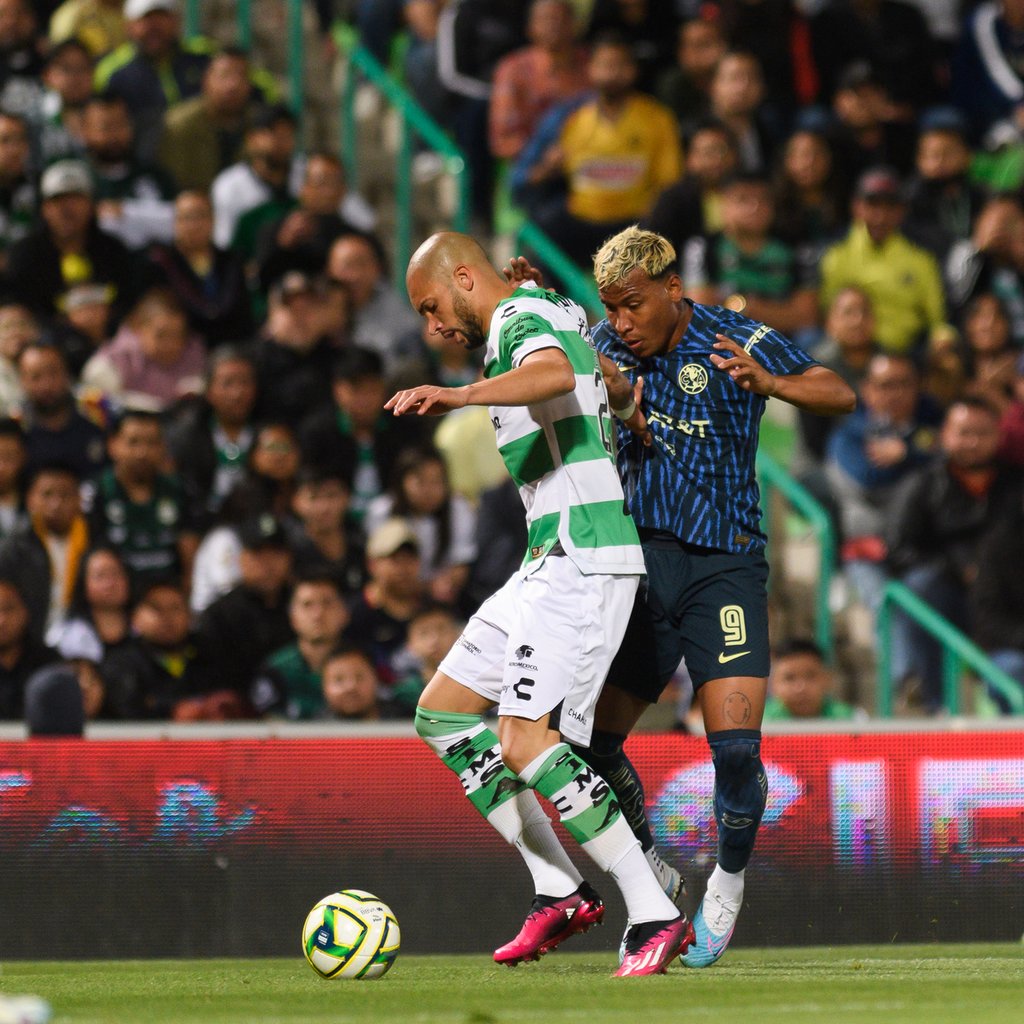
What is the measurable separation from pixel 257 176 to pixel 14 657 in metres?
4.71

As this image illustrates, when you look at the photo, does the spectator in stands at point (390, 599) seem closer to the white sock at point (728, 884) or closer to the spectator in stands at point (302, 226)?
the spectator in stands at point (302, 226)

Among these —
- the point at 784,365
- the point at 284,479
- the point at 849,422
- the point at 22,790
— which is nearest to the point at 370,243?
the point at 284,479

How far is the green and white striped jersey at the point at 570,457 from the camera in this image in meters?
6.45

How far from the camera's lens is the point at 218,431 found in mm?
11695

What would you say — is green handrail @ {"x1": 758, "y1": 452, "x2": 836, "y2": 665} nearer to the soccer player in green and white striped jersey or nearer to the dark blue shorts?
the dark blue shorts

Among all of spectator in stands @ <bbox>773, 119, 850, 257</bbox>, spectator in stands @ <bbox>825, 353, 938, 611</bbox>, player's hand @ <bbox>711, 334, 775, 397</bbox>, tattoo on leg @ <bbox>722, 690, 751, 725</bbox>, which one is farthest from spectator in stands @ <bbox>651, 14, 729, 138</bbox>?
tattoo on leg @ <bbox>722, 690, 751, 725</bbox>

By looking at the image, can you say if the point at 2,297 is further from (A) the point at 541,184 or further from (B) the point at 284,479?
(A) the point at 541,184

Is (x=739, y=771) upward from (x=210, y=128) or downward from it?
downward

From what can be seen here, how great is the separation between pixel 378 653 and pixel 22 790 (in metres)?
2.48

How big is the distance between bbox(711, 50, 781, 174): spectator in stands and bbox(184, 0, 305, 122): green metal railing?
3.29m

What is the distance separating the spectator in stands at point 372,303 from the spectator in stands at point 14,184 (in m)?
1.93

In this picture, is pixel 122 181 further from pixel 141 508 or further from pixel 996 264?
pixel 996 264

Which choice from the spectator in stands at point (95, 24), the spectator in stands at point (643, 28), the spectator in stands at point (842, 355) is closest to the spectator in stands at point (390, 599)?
the spectator in stands at point (842, 355)

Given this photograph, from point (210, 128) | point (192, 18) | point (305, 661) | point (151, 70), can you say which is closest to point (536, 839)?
point (305, 661)
